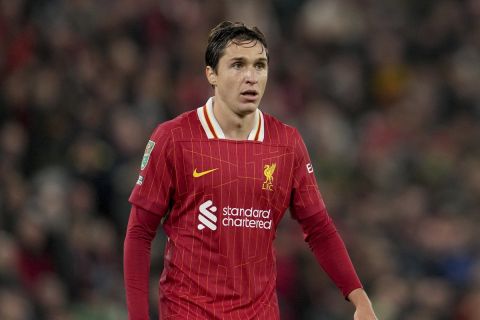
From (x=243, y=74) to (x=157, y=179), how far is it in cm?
63

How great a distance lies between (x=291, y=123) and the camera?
39.2 feet

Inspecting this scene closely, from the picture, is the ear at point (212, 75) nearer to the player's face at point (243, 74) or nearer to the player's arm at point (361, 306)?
the player's face at point (243, 74)

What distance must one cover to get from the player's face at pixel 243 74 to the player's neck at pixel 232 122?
38 millimetres

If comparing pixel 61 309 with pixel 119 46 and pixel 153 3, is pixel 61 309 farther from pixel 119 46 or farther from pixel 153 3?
pixel 153 3

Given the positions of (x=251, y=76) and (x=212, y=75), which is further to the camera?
(x=212, y=75)

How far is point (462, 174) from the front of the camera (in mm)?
11797

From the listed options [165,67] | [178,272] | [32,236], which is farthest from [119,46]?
[178,272]

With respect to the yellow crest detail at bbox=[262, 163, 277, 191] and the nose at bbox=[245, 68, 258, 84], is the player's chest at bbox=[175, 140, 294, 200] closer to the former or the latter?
the yellow crest detail at bbox=[262, 163, 277, 191]

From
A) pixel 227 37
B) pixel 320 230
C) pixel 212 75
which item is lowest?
pixel 320 230

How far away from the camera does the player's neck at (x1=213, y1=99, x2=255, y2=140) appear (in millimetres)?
5656

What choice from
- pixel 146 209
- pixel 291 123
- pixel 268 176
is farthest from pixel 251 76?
pixel 291 123

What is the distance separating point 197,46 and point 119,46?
2.95 feet

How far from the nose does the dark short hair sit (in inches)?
5.6

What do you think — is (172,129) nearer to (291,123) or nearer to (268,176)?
(268,176)
